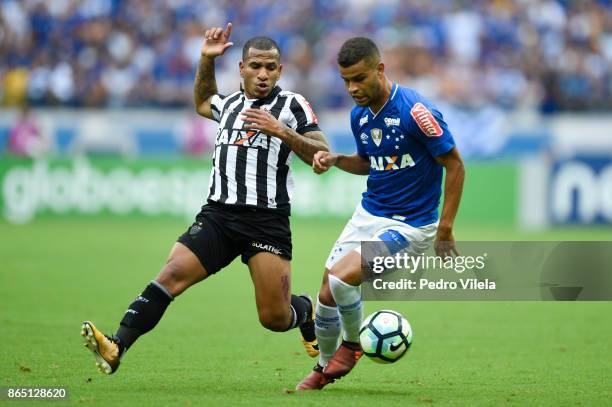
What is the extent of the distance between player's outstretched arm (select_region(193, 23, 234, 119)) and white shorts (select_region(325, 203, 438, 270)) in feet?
4.76

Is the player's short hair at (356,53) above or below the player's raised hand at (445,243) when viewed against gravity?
above

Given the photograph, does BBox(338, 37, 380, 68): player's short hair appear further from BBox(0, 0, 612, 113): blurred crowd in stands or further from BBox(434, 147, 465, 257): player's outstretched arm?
BBox(0, 0, 612, 113): blurred crowd in stands

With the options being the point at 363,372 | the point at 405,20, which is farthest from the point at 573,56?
the point at 363,372

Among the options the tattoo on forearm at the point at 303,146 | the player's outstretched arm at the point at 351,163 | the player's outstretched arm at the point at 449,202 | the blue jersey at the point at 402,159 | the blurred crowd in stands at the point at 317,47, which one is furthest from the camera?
the blurred crowd in stands at the point at 317,47

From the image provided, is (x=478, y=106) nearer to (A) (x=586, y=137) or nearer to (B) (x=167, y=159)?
(A) (x=586, y=137)

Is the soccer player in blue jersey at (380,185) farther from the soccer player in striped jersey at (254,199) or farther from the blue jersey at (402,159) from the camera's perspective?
the soccer player in striped jersey at (254,199)

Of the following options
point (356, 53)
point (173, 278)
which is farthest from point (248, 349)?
point (356, 53)

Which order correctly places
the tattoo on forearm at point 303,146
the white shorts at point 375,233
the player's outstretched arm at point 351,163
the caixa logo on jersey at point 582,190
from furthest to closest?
the caixa logo on jersey at point 582,190 → the player's outstretched arm at point 351,163 → the white shorts at point 375,233 → the tattoo on forearm at point 303,146

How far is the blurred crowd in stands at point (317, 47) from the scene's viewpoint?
25484 mm

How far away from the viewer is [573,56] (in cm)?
2616

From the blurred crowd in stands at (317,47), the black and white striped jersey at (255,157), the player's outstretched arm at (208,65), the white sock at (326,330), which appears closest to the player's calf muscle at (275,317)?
the white sock at (326,330)

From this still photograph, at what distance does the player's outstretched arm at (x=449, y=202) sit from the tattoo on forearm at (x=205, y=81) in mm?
1929

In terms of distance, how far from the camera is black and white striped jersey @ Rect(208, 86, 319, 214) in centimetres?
780

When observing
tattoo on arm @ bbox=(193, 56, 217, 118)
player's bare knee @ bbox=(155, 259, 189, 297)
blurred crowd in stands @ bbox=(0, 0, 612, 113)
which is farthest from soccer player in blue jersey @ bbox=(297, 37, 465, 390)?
blurred crowd in stands @ bbox=(0, 0, 612, 113)
